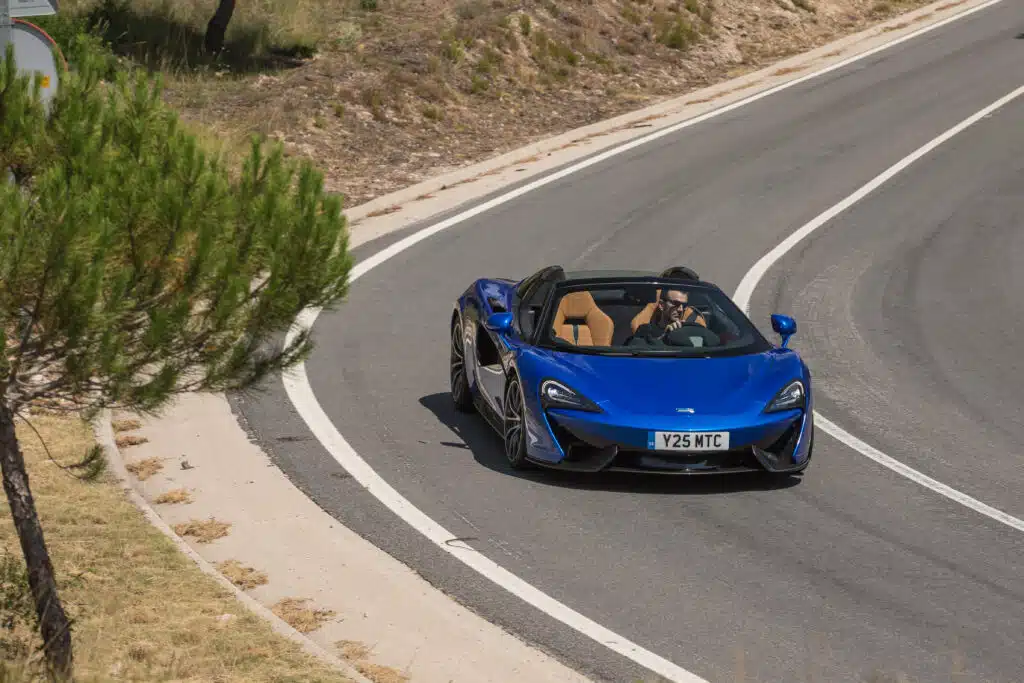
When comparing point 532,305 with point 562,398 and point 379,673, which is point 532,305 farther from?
point 379,673

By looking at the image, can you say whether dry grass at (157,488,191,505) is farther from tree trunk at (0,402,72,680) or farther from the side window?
the side window

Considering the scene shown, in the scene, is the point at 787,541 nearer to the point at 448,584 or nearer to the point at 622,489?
the point at 622,489

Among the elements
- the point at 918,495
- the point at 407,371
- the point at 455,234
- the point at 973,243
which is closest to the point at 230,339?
the point at 918,495

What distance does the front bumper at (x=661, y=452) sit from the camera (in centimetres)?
1045

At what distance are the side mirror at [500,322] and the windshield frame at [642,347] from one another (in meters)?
0.25

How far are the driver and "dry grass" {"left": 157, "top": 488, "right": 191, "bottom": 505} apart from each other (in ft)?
11.7

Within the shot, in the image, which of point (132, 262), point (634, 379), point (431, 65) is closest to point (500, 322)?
point (634, 379)

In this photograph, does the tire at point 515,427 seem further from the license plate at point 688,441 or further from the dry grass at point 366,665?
the dry grass at point 366,665

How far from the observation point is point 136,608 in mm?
8742

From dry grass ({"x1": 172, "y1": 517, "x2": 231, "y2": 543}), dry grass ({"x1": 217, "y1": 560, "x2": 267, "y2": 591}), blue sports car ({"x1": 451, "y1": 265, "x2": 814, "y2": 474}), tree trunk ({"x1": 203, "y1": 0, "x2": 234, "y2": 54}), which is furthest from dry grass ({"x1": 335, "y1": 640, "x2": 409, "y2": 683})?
tree trunk ({"x1": 203, "y1": 0, "x2": 234, "y2": 54})

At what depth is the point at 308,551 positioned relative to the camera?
9633mm

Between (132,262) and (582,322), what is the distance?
5.68 meters

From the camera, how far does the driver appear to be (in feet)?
38.6

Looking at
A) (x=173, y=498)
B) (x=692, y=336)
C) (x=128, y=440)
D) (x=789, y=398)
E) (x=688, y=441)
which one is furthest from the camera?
(x=128, y=440)
